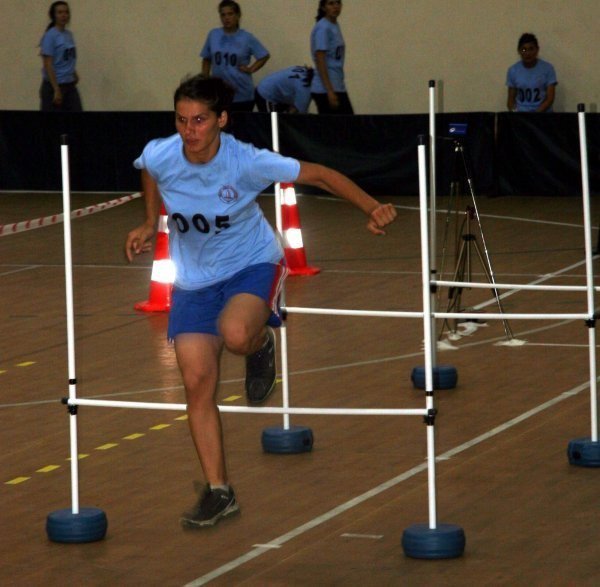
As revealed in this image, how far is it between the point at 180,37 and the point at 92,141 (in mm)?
3464

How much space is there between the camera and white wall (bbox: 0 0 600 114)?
901 inches

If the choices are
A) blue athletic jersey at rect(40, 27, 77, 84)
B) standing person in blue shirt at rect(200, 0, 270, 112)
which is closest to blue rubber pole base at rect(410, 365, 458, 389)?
standing person in blue shirt at rect(200, 0, 270, 112)

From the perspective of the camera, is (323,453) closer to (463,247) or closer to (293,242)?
(463,247)

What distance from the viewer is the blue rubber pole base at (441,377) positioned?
955 cm

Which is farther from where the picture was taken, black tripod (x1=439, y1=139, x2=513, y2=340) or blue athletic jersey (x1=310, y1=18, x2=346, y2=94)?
blue athletic jersey (x1=310, y1=18, x2=346, y2=94)

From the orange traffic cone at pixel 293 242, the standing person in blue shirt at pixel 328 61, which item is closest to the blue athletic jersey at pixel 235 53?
the standing person in blue shirt at pixel 328 61

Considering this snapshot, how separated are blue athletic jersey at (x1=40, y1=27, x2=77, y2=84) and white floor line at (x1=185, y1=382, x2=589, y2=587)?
15460mm

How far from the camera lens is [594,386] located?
24.8 feet

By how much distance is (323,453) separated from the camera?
8156 millimetres

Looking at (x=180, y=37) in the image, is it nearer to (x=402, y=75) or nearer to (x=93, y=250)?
(x=402, y=75)

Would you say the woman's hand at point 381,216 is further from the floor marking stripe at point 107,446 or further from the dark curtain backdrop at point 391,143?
the dark curtain backdrop at point 391,143

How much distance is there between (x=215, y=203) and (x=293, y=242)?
8260mm

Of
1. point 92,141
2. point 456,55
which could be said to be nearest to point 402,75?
point 456,55

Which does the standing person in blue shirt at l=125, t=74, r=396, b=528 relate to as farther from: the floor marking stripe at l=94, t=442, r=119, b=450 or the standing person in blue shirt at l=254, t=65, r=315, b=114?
the standing person in blue shirt at l=254, t=65, r=315, b=114
